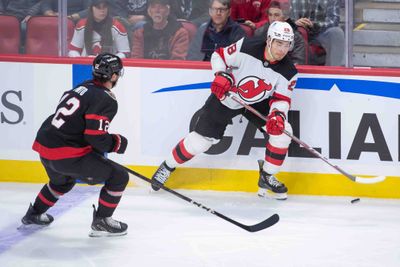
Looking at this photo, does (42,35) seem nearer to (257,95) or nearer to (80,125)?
(257,95)

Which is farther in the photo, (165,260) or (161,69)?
(161,69)

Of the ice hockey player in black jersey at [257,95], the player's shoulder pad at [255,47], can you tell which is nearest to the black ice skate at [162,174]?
the ice hockey player in black jersey at [257,95]

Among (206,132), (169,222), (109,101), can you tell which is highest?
(109,101)

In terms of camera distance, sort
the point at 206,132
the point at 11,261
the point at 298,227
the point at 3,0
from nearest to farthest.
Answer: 1. the point at 11,261
2. the point at 298,227
3. the point at 206,132
4. the point at 3,0

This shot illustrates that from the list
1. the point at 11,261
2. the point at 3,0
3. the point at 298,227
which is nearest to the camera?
the point at 11,261

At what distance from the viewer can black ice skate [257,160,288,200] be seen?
213 inches

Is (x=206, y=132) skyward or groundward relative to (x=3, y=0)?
groundward

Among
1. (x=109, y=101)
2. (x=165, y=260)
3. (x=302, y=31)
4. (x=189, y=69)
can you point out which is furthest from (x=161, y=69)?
(x=165, y=260)

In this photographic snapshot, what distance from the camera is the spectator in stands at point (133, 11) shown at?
5.57 meters

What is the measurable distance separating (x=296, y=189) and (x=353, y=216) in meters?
0.50

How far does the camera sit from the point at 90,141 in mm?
4348

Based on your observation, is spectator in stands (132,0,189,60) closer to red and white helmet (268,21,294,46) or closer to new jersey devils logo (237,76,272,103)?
new jersey devils logo (237,76,272,103)

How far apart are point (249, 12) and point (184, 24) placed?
40cm

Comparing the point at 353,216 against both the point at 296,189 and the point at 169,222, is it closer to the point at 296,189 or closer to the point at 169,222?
the point at 296,189
